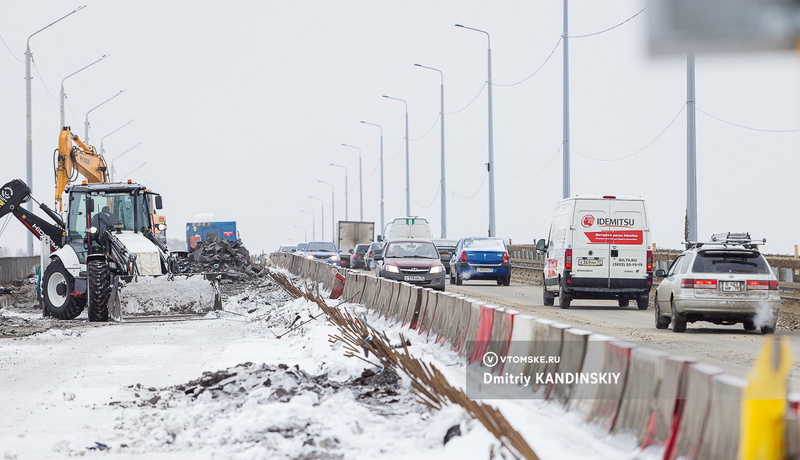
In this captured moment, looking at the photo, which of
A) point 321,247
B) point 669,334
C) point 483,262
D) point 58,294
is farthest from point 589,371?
point 321,247

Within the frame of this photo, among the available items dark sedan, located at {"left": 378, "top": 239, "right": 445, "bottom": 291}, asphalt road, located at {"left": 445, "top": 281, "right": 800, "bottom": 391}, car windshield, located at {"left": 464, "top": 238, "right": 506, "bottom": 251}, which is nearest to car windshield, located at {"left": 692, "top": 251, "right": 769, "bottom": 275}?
asphalt road, located at {"left": 445, "top": 281, "right": 800, "bottom": 391}

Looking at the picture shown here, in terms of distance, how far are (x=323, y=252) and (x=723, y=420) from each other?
50582 mm

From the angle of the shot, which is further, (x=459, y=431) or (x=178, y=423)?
(x=178, y=423)

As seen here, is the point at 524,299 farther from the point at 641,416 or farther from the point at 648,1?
the point at 648,1

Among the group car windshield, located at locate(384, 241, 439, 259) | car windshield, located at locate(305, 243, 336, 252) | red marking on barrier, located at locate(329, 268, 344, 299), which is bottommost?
red marking on barrier, located at locate(329, 268, 344, 299)

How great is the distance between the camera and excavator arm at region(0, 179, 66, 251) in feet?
82.9

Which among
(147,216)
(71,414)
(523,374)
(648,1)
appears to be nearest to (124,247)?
(147,216)

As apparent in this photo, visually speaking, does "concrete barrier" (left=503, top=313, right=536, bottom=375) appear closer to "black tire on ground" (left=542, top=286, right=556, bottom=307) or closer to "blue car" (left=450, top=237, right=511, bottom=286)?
"black tire on ground" (left=542, top=286, right=556, bottom=307)

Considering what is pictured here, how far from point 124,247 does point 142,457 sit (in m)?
15.5

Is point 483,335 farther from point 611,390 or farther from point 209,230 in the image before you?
point 209,230

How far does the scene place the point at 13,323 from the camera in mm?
23516

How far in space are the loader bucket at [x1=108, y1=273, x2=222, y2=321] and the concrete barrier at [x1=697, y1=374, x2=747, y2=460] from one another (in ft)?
57.9

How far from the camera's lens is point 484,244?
130 ft

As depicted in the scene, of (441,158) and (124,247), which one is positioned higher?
(441,158)
